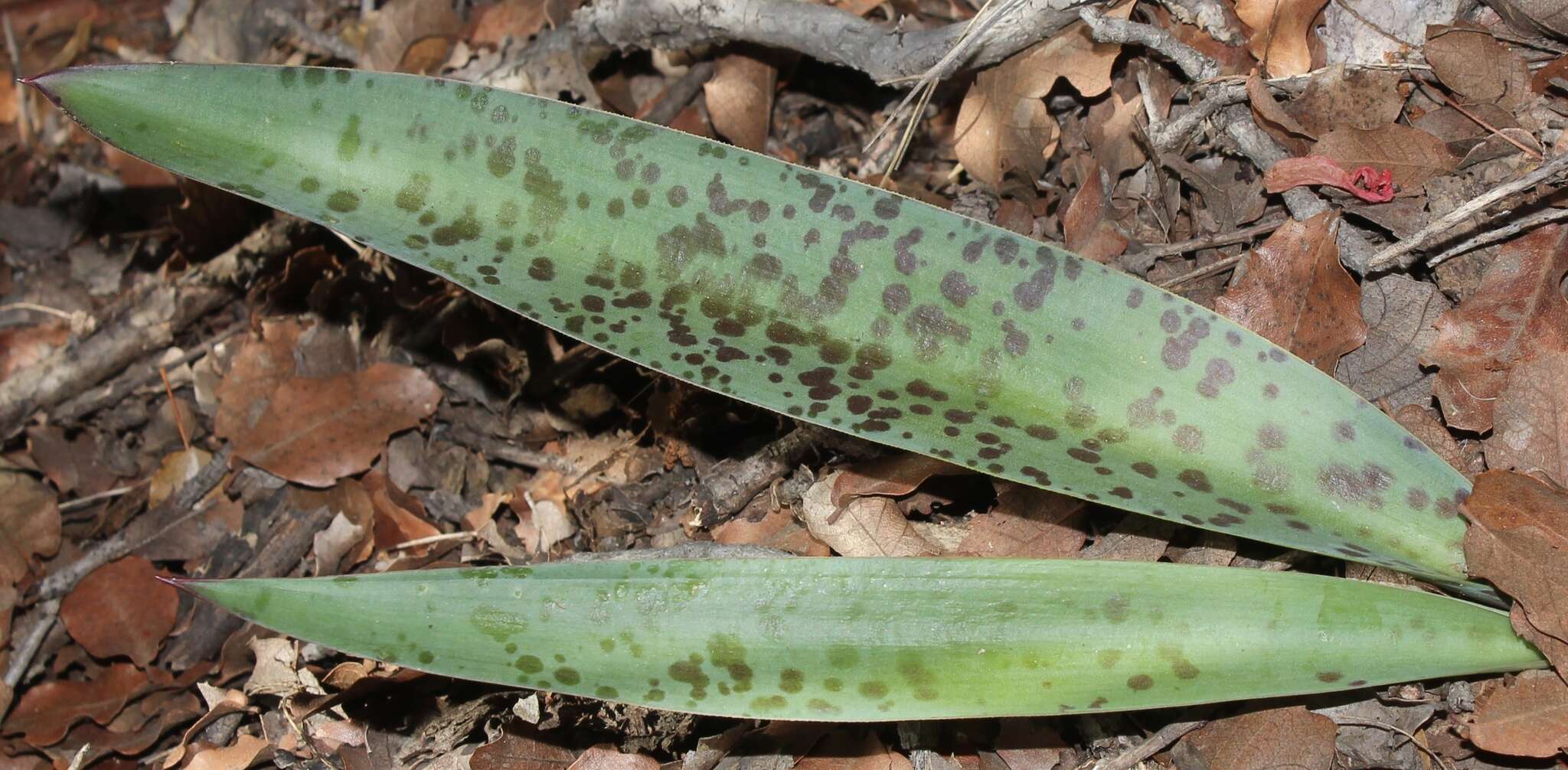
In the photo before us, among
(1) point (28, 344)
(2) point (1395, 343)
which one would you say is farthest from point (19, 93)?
(2) point (1395, 343)

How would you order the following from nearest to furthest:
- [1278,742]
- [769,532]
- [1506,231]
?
1. [1278,742]
2. [1506,231]
3. [769,532]

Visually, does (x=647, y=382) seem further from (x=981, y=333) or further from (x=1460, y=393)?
(x=1460, y=393)

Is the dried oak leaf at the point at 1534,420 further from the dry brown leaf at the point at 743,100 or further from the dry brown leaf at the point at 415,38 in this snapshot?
the dry brown leaf at the point at 415,38

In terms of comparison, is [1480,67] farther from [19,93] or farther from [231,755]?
[19,93]

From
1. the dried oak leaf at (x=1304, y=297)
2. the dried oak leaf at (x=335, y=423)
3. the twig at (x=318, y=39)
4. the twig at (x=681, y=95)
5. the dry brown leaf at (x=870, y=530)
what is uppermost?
the twig at (x=318, y=39)

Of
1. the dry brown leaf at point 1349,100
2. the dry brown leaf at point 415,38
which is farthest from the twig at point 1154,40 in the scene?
the dry brown leaf at point 415,38

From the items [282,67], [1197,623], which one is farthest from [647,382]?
[1197,623]
